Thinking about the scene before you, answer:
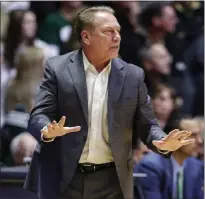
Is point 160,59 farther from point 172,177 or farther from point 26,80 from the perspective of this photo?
point 172,177

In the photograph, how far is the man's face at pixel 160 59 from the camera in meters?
6.78

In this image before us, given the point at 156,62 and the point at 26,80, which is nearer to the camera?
the point at 26,80

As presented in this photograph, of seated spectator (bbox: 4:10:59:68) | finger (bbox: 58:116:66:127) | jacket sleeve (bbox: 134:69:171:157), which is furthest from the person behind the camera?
seated spectator (bbox: 4:10:59:68)

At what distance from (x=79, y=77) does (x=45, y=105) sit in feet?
0.65

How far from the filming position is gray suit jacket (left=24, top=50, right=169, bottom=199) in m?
2.96

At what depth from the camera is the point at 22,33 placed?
667 cm

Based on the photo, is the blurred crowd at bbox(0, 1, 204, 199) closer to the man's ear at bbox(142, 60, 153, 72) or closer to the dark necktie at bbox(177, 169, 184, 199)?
the man's ear at bbox(142, 60, 153, 72)

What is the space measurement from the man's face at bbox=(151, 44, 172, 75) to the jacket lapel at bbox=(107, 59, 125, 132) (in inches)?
146

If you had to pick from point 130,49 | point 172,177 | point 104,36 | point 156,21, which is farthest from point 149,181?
point 156,21

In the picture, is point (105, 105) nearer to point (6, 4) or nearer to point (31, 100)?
point (31, 100)

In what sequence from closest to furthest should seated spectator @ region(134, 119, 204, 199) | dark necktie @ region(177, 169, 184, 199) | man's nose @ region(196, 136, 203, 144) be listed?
1. seated spectator @ region(134, 119, 204, 199)
2. dark necktie @ region(177, 169, 184, 199)
3. man's nose @ region(196, 136, 203, 144)

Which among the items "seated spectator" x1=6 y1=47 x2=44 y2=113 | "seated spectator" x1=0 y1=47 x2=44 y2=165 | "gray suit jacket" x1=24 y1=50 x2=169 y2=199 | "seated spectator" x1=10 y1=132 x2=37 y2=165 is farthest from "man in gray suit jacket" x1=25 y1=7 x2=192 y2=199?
"seated spectator" x1=6 y1=47 x2=44 y2=113

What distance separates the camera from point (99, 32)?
119 inches

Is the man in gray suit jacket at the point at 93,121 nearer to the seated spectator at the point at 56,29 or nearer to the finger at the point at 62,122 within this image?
the finger at the point at 62,122
